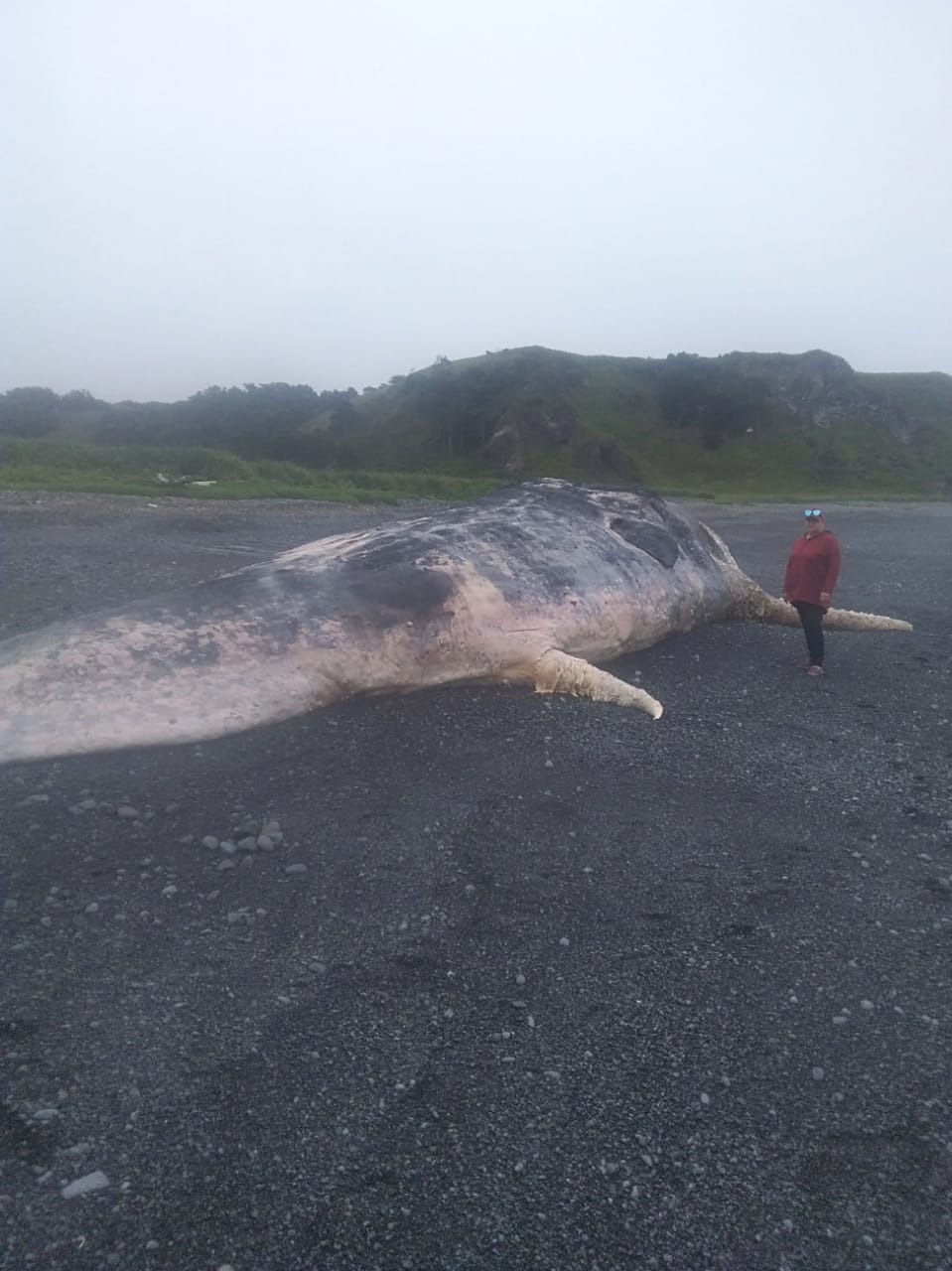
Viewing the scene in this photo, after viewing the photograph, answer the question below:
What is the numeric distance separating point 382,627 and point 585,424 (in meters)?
41.5

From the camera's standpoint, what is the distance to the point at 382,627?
5.98m

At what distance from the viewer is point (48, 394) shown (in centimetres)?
4419

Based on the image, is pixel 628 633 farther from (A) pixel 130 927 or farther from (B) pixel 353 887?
(A) pixel 130 927

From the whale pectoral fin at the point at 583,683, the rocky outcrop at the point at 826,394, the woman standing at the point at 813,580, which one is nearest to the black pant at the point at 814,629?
the woman standing at the point at 813,580

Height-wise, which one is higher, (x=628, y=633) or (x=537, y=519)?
(x=537, y=519)

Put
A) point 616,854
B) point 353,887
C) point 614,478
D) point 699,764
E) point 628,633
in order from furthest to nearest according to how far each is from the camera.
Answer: point 614,478 → point 628,633 → point 699,764 → point 616,854 → point 353,887

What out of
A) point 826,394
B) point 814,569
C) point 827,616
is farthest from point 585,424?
point 814,569

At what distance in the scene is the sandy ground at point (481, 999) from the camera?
234 cm

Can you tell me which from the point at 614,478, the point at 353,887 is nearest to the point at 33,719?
the point at 353,887

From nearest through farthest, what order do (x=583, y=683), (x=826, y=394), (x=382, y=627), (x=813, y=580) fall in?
(x=382, y=627) → (x=583, y=683) → (x=813, y=580) → (x=826, y=394)

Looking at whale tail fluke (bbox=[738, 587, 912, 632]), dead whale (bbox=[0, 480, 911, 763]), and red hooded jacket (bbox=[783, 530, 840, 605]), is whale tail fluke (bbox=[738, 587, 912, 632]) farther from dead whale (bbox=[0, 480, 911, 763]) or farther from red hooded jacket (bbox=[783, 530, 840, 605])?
red hooded jacket (bbox=[783, 530, 840, 605])

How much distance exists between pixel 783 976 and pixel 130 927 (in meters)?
2.43

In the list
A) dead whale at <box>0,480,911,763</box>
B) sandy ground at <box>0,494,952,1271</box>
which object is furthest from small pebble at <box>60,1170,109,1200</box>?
dead whale at <box>0,480,911,763</box>

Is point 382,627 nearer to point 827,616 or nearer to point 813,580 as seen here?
point 813,580
